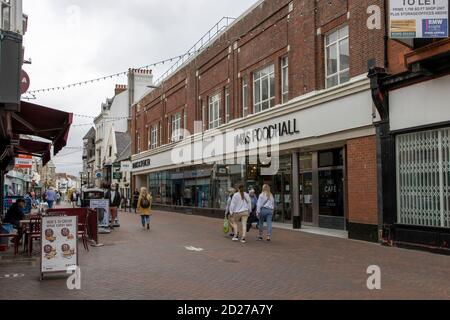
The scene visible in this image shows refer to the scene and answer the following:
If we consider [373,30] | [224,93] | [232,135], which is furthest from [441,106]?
[224,93]

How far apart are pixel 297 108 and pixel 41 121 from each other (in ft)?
31.9

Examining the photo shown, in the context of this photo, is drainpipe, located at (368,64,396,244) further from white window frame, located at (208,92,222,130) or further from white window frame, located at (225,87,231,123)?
white window frame, located at (208,92,222,130)

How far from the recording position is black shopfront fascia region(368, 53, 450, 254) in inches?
491

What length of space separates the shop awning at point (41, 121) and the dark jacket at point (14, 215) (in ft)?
6.74

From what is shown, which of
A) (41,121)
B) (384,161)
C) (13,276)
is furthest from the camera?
(384,161)

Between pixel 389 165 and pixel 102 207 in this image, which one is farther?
pixel 102 207

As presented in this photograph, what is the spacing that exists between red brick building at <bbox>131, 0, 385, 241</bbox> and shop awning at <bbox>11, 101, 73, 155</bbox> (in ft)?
27.4

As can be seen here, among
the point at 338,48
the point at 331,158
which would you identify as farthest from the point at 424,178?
the point at 338,48

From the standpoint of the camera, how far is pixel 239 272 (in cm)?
944

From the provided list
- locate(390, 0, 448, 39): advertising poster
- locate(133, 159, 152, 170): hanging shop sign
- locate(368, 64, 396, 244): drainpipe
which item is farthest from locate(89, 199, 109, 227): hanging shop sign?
locate(133, 159, 152, 170): hanging shop sign

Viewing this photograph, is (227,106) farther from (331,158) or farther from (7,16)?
(7,16)

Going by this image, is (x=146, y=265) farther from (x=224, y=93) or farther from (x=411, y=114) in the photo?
(x=224, y=93)

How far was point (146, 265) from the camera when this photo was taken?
1016cm
